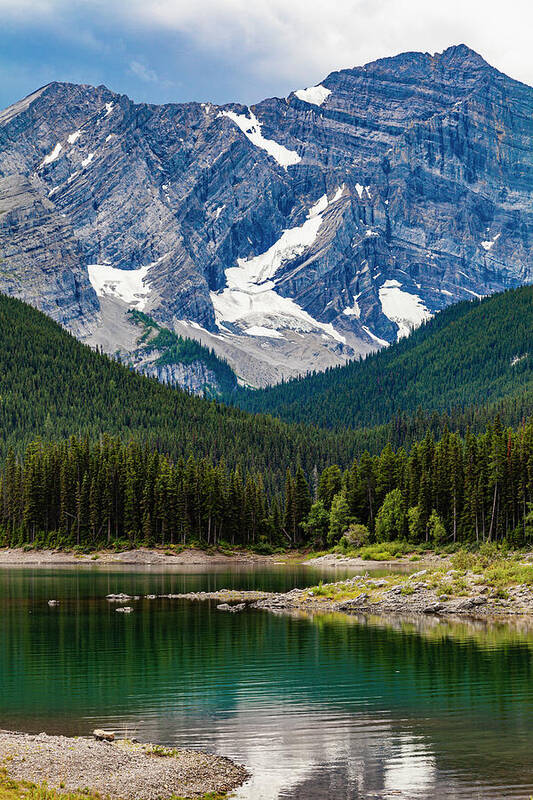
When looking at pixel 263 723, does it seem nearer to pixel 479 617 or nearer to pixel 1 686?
pixel 1 686

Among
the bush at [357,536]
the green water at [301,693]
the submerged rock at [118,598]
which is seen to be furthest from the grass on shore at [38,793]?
the bush at [357,536]

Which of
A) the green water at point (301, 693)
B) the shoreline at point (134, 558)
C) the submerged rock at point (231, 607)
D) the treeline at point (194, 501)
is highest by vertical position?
the treeline at point (194, 501)

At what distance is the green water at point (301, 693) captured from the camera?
3094 cm

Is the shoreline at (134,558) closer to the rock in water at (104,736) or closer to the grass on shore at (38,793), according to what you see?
the rock in water at (104,736)

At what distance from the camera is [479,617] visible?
222ft

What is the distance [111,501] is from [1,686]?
399 ft

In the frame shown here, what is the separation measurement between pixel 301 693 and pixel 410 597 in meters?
34.4

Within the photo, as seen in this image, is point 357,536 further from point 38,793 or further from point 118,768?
point 38,793

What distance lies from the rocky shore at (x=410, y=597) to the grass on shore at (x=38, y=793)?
44.8m

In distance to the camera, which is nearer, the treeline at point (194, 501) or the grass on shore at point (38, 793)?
the grass on shore at point (38, 793)

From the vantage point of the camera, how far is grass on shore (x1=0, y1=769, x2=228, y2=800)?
26.9 m

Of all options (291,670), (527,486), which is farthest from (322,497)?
(291,670)

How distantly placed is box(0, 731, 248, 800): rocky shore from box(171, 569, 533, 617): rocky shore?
4186 centimetres

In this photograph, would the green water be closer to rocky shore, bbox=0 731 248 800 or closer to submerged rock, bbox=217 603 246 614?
rocky shore, bbox=0 731 248 800
